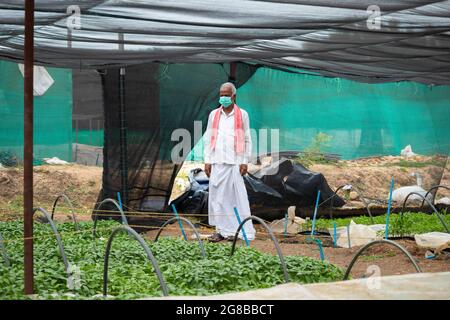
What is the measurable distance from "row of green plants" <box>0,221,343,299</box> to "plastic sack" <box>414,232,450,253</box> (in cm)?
231

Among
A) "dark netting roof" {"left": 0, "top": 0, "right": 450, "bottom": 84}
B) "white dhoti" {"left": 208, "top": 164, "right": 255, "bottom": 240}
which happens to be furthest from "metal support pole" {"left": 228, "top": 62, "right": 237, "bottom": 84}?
"white dhoti" {"left": 208, "top": 164, "right": 255, "bottom": 240}

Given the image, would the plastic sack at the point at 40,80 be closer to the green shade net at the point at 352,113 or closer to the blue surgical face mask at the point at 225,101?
the green shade net at the point at 352,113

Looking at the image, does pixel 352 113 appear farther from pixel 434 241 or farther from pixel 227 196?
pixel 434 241

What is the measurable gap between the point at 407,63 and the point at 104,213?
4635mm

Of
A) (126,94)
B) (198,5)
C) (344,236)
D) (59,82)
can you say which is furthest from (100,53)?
(59,82)

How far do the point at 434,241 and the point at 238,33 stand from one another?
9.94ft

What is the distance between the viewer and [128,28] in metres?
7.48

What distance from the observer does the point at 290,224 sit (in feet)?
35.4

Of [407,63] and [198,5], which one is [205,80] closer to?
[407,63]

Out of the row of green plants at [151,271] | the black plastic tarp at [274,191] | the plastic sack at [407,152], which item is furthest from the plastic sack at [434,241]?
the plastic sack at [407,152]

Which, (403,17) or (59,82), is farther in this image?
(59,82)

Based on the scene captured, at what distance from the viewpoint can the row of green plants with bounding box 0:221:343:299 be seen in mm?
5258

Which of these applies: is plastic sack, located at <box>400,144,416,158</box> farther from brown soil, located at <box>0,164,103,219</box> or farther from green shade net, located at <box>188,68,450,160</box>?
brown soil, located at <box>0,164,103,219</box>

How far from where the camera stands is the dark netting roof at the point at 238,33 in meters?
6.53
